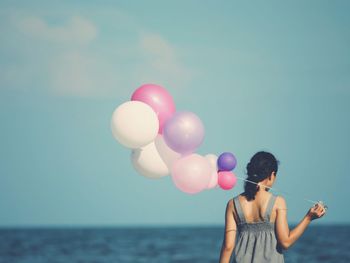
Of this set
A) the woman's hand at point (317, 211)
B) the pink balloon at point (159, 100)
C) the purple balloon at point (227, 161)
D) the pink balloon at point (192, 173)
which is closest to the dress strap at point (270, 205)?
the woman's hand at point (317, 211)

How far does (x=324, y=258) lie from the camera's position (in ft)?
87.7

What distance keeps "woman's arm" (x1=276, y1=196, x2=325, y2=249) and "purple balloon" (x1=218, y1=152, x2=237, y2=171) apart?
1.13 metres

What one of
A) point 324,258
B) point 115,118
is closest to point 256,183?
point 115,118

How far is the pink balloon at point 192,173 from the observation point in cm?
508

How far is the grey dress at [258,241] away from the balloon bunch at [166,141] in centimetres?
92

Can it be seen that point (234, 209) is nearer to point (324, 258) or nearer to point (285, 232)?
point (285, 232)

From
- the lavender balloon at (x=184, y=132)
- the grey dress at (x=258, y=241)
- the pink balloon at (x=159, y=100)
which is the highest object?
the pink balloon at (x=159, y=100)

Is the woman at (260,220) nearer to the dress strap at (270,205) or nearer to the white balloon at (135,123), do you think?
the dress strap at (270,205)

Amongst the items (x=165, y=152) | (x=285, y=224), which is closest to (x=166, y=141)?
(x=165, y=152)

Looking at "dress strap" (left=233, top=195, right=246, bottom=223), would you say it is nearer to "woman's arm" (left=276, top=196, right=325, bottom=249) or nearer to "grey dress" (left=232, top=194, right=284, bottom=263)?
"grey dress" (left=232, top=194, right=284, bottom=263)

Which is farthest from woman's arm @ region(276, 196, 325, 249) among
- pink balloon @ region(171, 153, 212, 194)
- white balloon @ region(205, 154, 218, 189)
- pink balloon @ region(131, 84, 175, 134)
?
pink balloon @ region(131, 84, 175, 134)

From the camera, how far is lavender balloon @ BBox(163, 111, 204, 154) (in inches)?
201

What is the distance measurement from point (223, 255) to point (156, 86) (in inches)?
73.5

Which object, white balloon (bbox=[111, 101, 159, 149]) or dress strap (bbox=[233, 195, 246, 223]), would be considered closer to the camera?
dress strap (bbox=[233, 195, 246, 223])
